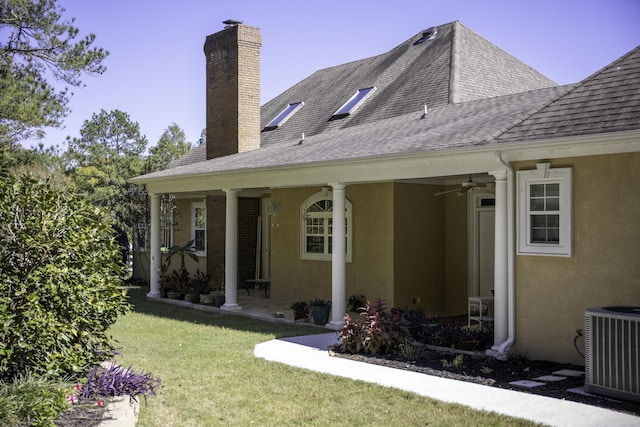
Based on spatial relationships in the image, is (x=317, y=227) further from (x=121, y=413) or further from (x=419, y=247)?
(x=121, y=413)

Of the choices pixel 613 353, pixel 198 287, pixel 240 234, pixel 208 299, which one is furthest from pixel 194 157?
pixel 613 353

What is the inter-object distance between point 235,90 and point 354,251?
7.52m

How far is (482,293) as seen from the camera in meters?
13.9

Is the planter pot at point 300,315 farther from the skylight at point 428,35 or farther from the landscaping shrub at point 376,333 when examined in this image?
the skylight at point 428,35

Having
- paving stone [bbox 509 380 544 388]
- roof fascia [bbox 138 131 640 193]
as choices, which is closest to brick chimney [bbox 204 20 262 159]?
roof fascia [bbox 138 131 640 193]

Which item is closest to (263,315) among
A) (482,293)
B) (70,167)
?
(482,293)

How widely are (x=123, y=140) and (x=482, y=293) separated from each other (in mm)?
48079

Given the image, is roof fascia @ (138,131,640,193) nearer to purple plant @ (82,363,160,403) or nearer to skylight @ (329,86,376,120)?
skylight @ (329,86,376,120)

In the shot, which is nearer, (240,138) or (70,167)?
(240,138)

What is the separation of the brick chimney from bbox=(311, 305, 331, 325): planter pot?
25.5 ft

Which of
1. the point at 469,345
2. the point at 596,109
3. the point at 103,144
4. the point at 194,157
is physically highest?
the point at 103,144

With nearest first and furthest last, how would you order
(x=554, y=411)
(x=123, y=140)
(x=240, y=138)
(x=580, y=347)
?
(x=554, y=411) → (x=580, y=347) → (x=240, y=138) → (x=123, y=140)

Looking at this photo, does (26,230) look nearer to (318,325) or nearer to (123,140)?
(318,325)

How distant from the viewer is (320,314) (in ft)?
42.1
